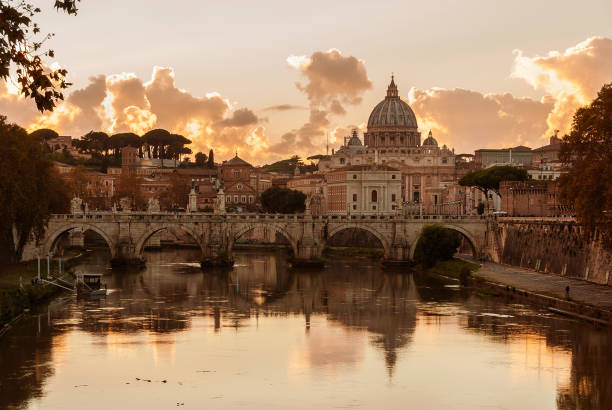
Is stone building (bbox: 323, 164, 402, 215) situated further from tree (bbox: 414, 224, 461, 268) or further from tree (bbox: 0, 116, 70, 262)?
tree (bbox: 0, 116, 70, 262)

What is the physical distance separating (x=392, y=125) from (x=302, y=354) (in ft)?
490

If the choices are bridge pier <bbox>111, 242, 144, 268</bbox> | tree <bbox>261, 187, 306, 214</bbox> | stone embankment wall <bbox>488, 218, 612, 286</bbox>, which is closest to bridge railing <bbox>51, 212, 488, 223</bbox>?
bridge pier <bbox>111, 242, 144, 268</bbox>

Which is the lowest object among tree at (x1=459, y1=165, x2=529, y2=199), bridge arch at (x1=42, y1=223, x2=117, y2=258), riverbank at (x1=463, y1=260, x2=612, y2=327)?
riverbank at (x1=463, y1=260, x2=612, y2=327)

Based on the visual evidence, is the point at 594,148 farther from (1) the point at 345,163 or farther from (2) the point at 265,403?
(1) the point at 345,163

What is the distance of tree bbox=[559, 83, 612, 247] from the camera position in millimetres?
39094

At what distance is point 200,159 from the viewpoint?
19025 centimetres

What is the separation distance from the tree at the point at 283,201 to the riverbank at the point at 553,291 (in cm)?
6040

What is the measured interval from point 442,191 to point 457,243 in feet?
287

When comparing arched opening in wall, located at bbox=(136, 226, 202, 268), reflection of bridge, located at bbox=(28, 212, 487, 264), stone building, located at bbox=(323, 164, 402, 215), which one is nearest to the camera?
reflection of bridge, located at bbox=(28, 212, 487, 264)

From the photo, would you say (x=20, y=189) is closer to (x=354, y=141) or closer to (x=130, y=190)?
(x=130, y=190)

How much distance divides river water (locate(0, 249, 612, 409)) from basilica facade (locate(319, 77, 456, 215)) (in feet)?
379

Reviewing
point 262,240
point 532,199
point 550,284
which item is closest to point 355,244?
point 262,240

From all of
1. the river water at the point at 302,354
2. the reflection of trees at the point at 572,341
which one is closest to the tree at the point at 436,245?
the river water at the point at 302,354

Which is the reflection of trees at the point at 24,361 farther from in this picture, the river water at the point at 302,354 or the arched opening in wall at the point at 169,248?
the arched opening in wall at the point at 169,248
